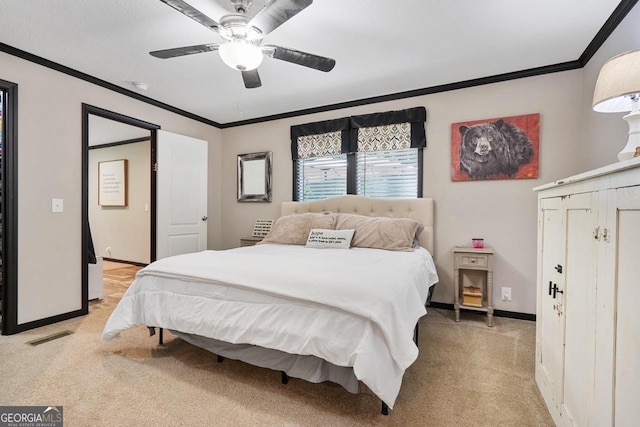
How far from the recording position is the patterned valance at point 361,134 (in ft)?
11.2

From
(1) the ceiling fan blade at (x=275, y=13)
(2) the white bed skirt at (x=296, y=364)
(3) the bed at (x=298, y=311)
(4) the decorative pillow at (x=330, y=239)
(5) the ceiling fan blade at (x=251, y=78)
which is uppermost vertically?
(1) the ceiling fan blade at (x=275, y=13)

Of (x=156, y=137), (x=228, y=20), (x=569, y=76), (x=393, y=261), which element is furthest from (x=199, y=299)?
(x=569, y=76)

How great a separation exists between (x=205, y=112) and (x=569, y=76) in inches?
166

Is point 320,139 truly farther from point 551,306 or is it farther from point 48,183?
point 551,306

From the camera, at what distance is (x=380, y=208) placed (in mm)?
3484

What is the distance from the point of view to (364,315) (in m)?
1.39

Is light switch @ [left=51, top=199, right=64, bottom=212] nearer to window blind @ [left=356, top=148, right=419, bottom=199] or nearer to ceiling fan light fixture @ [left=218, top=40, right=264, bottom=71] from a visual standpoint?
ceiling fan light fixture @ [left=218, top=40, right=264, bottom=71]

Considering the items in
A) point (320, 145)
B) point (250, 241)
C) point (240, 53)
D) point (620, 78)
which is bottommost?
point (250, 241)

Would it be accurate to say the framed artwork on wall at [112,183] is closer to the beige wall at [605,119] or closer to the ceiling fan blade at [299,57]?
the ceiling fan blade at [299,57]

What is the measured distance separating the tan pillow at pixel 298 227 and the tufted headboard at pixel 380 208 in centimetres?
33

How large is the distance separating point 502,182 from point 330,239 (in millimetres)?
1848

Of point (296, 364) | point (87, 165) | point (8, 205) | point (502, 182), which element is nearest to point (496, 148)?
point (502, 182)

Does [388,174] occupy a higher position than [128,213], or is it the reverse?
[388,174]

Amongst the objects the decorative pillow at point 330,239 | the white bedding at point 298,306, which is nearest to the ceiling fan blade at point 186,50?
the white bedding at point 298,306
